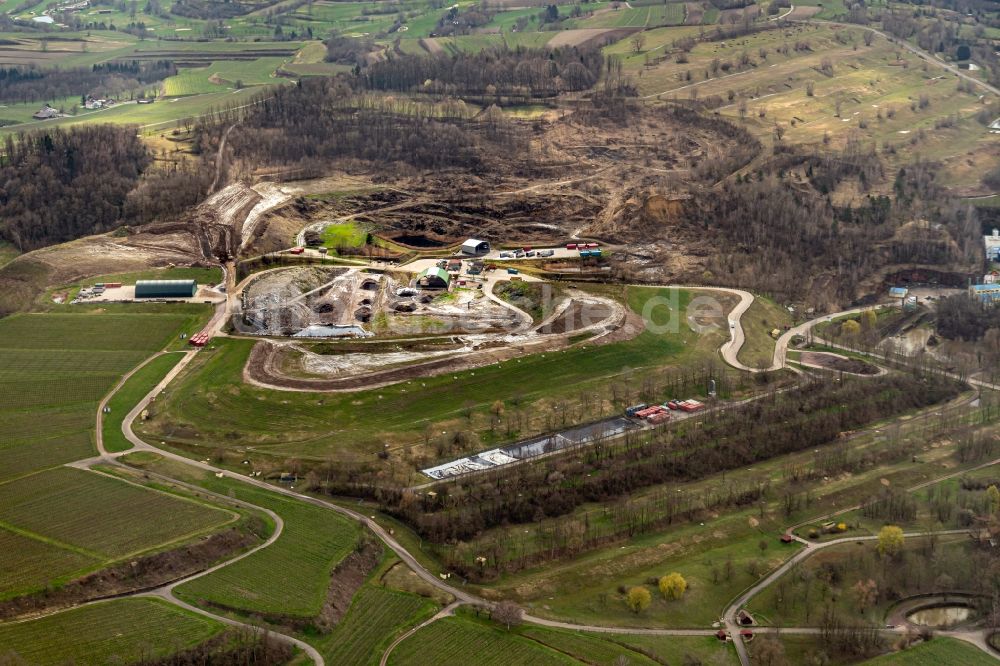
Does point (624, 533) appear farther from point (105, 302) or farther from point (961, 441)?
point (105, 302)

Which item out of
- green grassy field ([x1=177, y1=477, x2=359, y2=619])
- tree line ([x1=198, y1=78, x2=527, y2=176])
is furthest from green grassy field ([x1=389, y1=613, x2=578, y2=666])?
tree line ([x1=198, y1=78, x2=527, y2=176])

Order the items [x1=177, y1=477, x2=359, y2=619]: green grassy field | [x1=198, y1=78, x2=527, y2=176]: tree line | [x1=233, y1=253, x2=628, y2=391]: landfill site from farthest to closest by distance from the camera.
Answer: [x1=198, y1=78, x2=527, y2=176]: tree line < [x1=233, y1=253, x2=628, y2=391]: landfill site < [x1=177, y1=477, x2=359, y2=619]: green grassy field

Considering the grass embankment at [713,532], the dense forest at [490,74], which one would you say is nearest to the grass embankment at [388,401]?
the grass embankment at [713,532]

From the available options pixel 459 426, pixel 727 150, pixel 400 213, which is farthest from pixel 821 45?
pixel 459 426

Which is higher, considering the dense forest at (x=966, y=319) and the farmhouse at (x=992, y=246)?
the farmhouse at (x=992, y=246)

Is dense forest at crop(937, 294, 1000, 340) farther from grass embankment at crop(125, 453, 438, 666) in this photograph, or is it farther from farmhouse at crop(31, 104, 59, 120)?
farmhouse at crop(31, 104, 59, 120)

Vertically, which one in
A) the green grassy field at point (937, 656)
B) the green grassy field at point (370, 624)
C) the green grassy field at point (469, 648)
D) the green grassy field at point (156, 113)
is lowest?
the green grassy field at point (937, 656)

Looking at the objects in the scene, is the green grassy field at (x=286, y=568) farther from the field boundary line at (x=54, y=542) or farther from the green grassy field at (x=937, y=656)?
the green grassy field at (x=937, y=656)
